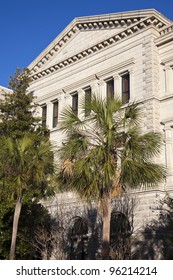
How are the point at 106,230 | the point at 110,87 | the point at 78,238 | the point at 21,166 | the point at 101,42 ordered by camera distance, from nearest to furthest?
the point at 106,230
the point at 21,166
the point at 78,238
the point at 110,87
the point at 101,42

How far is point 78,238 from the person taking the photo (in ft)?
91.6

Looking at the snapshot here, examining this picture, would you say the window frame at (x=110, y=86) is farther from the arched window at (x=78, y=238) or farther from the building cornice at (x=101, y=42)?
the arched window at (x=78, y=238)

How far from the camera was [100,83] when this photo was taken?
98.8 ft

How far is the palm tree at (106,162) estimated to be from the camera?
567 inches

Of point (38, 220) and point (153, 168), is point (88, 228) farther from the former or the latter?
point (153, 168)

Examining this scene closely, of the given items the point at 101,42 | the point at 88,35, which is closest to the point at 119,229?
the point at 101,42

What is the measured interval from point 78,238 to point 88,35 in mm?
15306

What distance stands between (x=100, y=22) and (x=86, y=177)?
19.3m

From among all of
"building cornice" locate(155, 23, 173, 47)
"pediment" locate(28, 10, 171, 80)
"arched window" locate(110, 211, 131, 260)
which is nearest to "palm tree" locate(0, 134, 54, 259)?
"arched window" locate(110, 211, 131, 260)

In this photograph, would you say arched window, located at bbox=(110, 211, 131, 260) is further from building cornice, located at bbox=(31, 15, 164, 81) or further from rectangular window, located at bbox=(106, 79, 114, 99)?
building cornice, located at bbox=(31, 15, 164, 81)

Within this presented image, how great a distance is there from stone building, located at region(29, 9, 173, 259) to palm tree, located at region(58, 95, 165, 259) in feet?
20.1

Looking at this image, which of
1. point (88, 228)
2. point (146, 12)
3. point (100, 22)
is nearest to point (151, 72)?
point (146, 12)

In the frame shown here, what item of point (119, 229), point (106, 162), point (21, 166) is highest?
point (21, 166)

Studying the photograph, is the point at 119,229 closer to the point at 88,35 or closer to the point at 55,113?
the point at 55,113
